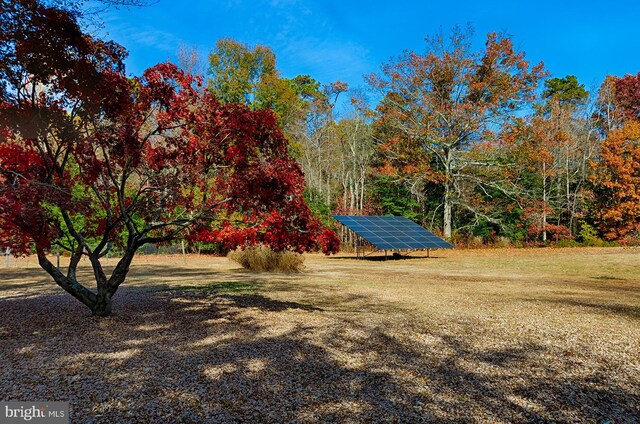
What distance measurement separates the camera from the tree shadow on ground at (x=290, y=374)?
2998 mm

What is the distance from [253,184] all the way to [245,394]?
3.06 m

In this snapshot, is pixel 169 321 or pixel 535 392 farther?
pixel 169 321

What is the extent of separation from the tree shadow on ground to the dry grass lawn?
2cm

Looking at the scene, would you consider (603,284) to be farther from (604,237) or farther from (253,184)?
(604,237)

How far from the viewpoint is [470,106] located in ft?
79.4

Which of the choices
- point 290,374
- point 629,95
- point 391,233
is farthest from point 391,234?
point 629,95

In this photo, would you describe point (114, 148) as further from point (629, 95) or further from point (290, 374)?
point (629, 95)

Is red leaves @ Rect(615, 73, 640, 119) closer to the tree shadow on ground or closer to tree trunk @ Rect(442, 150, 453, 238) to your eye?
tree trunk @ Rect(442, 150, 453, 238)

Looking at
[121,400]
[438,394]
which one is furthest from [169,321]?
[438,394]

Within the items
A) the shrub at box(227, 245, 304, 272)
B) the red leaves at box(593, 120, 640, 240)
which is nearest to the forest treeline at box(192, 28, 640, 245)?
the red leaves at box(593, 120, 640, 240)

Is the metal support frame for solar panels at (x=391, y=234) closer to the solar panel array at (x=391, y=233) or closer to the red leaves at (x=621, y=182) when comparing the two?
the solar panel array at (x=391, y=233)

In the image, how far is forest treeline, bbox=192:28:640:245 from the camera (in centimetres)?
2431

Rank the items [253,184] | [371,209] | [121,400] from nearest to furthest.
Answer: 1. [121,400]
2. [253,184]
3. [371,209]

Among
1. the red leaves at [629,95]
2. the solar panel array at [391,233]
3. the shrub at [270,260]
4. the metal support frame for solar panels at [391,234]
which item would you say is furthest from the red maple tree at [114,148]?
the red leaves at [629,95]
